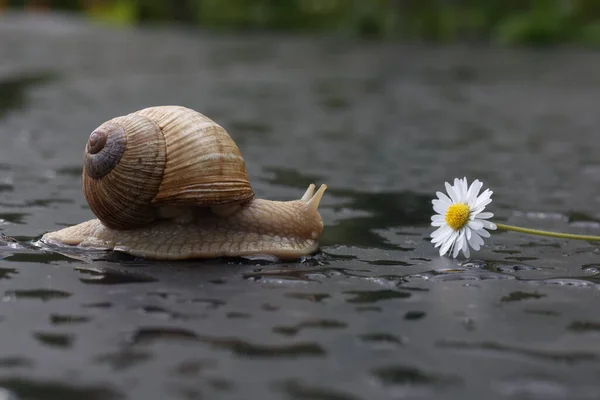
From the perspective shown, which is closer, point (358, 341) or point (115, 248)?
point (358, 341)

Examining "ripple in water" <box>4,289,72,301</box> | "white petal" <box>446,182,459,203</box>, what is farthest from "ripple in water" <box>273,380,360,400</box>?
"white petal" <box>446,182,459,203</box>

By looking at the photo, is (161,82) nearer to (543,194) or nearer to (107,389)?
(543,194)

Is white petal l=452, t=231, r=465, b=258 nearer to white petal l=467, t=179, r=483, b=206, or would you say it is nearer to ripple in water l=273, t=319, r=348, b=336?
white petal l=467, t=179, r=483, b=206

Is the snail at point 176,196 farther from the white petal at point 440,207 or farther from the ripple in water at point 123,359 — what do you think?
the ripple in water at point 123,359

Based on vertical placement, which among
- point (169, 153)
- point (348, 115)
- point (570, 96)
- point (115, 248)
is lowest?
point (115, 248)

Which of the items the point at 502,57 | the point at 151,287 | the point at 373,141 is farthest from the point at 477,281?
the point at 502,57

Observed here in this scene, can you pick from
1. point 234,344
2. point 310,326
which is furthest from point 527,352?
point 234,344
